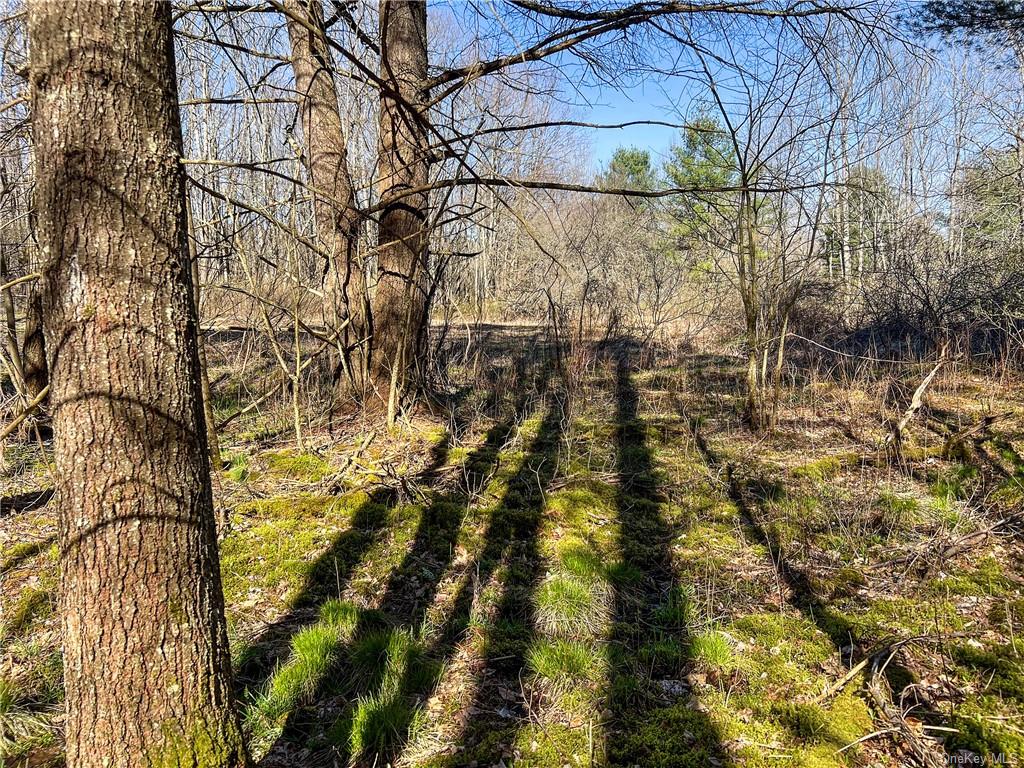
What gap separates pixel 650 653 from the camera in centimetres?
291

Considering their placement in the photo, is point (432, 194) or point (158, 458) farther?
point (432, 194)

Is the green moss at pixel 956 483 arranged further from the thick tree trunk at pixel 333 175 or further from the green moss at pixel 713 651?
the thick tree trunk at pixel 333 175

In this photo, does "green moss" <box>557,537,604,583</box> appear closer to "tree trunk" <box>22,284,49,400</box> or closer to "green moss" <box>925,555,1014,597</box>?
"green moss" <box>925,555,1014,597</box>

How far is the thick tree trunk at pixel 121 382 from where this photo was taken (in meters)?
1.64

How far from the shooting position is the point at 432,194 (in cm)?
690

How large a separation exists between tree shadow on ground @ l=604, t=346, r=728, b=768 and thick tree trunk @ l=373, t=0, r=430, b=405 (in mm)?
2446

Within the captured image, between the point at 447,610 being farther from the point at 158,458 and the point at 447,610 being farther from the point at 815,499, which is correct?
the point at 815,499

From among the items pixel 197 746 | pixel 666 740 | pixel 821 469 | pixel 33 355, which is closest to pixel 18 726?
pixel 197 746

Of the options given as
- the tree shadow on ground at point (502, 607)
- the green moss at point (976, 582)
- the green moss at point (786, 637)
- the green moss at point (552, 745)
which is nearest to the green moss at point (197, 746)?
the tree shadow on ground at point (502, 607)

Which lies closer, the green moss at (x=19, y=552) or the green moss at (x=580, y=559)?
the green moss at (x=19, y=552)

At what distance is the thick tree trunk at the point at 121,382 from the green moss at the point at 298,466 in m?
2.91

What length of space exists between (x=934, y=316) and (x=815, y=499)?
5.70m

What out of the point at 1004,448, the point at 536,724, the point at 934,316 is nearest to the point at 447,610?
the point at 536,724

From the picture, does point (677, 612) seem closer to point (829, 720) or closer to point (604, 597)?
point (604, 597)
